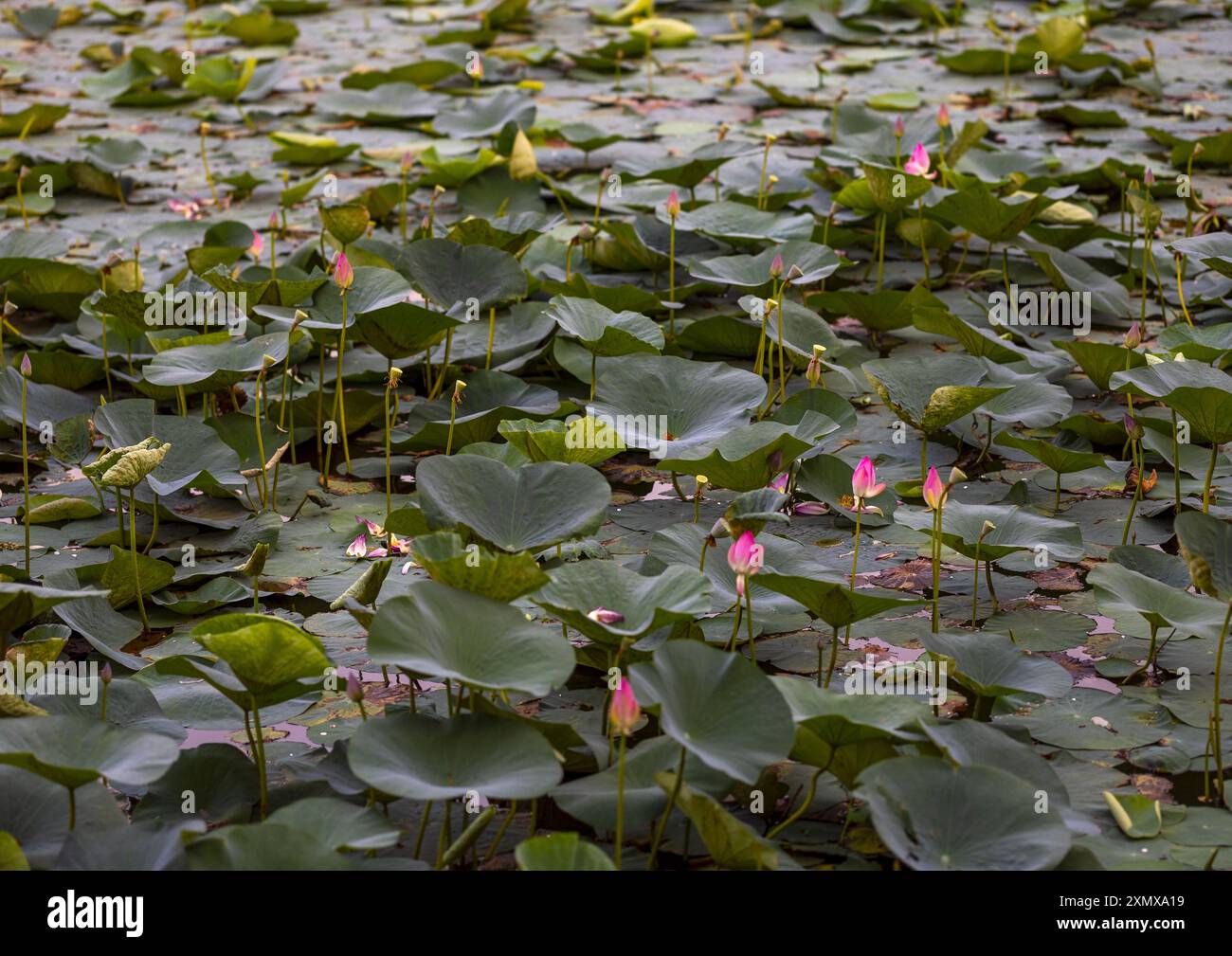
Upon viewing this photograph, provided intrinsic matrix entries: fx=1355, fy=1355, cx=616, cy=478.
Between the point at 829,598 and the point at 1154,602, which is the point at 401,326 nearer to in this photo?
the point at 829,598

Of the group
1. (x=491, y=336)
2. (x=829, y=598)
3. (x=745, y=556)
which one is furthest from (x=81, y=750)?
(x=491, y=336)

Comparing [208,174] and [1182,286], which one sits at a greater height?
A: [1182,286]

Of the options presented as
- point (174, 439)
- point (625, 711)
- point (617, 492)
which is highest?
point (625, 711)

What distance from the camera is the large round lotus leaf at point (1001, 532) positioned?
1.83m

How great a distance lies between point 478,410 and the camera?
7.96 feet

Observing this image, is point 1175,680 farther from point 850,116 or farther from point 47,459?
point 850,116

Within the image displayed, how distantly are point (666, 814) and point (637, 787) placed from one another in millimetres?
63

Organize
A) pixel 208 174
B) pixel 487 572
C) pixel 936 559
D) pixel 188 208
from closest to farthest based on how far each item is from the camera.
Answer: pixel 487 572 < pixel 936 559 < pixel 188 208 < pixel 208 174

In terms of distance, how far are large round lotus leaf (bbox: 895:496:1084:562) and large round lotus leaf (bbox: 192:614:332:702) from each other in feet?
2.76

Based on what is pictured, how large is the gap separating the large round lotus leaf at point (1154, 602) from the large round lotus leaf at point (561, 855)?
0.78 m
